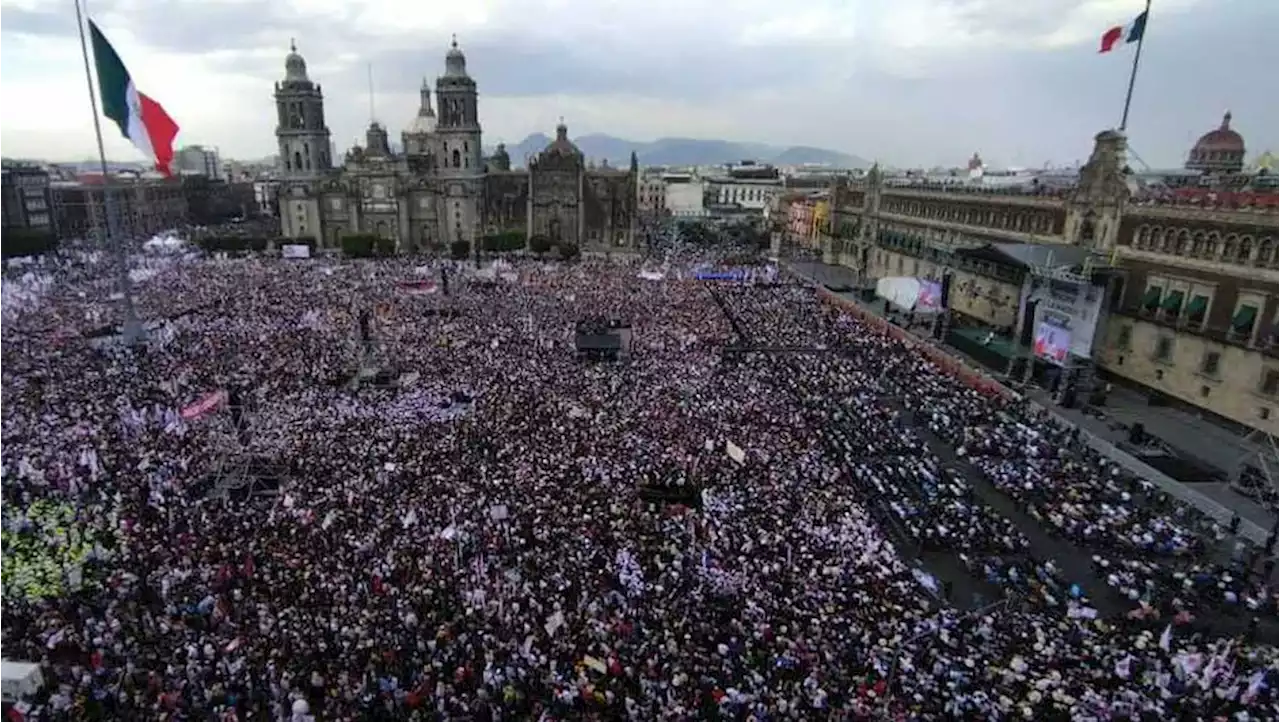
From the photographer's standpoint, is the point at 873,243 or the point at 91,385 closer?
the point at 91,385

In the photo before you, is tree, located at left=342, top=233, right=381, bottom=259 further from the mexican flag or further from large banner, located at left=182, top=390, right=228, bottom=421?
large banner, located at left=182, top=390, right=228, bottom=421

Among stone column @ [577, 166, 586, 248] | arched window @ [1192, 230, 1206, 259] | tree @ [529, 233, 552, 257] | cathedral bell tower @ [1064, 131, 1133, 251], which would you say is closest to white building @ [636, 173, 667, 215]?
stone column @ [577, 166, 586, 248]

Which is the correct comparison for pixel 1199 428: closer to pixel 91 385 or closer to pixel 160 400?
pixel 160 400

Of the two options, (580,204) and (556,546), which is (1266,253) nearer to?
(556,546)

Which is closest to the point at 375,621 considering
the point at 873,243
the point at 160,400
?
the point at 160,400

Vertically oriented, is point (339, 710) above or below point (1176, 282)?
below

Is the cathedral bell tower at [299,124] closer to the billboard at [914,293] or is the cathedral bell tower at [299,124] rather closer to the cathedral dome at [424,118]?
the cathedral dome at [424,118]

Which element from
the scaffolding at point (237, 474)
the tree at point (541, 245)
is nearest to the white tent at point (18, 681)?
the scaffolding at point (237, 474)
